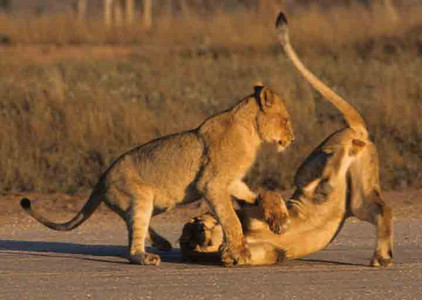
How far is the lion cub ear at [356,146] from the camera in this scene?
785cm

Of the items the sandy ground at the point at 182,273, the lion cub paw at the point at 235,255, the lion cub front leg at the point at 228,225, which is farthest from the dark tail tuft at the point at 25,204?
the lion cub paw at the point at 235,255

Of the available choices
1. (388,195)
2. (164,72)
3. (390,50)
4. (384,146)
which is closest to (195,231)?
(388,195)

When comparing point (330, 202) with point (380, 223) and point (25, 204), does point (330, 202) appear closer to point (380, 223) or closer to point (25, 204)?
point (380, 223)

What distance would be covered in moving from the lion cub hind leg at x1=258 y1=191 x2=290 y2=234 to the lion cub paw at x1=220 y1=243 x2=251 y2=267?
0.21m

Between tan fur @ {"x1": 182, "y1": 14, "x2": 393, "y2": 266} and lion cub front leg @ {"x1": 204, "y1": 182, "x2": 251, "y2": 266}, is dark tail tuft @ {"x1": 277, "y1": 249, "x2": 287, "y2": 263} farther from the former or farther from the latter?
lion cub front leg @ {"x1": 204, "y1": 182, "x2": 251, "y2": 266}

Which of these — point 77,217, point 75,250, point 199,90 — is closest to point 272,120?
point 77,217

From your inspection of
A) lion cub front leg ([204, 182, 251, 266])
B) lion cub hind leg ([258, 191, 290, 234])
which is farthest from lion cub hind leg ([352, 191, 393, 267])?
lion cub front leg ([204, 182, 251, 266])

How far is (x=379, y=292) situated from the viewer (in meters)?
6.86

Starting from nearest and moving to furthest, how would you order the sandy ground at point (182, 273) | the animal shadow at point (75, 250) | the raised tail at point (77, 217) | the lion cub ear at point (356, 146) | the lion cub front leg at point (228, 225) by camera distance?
the sandy ground at point (182, 273) → the lion cub front leg at point (228, 225) → the lion cub ear at point (356, 146) → the raised tail at point (77, 217) → the animal shadow at point (75, 250)

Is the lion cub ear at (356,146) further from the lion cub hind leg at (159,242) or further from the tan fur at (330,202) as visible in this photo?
the lion cub hind leg at (159,242)

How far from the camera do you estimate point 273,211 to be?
7.62 metres

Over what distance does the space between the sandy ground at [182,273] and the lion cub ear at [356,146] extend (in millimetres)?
707

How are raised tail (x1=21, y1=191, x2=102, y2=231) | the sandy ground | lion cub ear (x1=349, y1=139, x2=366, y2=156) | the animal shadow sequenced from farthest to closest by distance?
1. the animal shadow
2. raised tail (x1=21, y1=191, x2=102, y2=231)
3. lion cub ear (x1=349, y1=139, x2=366, y2=156)
4. the sandy ground

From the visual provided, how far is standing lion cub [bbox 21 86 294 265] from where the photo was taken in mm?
7637
